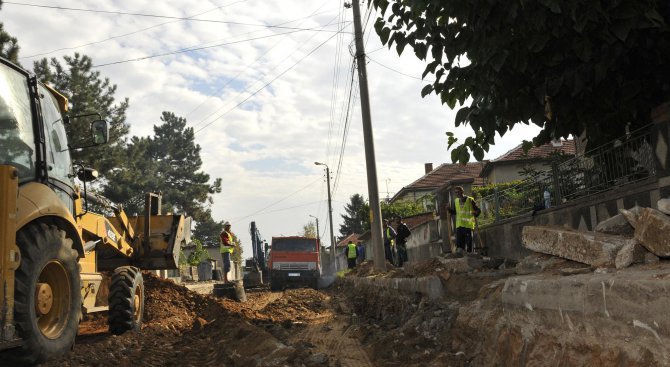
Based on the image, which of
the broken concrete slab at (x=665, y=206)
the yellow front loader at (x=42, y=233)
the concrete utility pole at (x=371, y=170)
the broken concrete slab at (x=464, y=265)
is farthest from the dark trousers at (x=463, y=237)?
the broken concrete slab at (x=665, y=206)

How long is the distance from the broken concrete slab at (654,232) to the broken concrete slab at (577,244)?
0.45 ft

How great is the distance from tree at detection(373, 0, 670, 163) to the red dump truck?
56.8 feet

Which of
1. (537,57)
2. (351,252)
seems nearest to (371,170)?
(537,57)

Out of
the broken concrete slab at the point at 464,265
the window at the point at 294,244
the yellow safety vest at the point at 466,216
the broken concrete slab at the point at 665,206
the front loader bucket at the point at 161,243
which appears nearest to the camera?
the broken concrete slab at the point at 665,206

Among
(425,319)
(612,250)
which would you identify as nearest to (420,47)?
(612,250)

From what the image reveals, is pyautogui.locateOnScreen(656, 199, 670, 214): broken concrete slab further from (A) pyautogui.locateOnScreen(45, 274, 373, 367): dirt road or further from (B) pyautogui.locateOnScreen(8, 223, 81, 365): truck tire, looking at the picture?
(B) pyautogui.locateOnScreen(8, 223, 81, 365): truck tire

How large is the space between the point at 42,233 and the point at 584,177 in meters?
8.02

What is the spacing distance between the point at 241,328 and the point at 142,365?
2091 mm

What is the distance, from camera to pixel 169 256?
9172 mm

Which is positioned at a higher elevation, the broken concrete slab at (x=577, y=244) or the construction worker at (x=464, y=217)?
the construction worker at (x=464, y=217)

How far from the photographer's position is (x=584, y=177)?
30.3ft

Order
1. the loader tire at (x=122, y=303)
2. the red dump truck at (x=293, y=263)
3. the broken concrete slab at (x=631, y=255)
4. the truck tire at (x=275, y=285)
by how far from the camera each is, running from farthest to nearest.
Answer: the red dump truck at (x=293, y=263) < the truck tire at (x=275, y=285) < the loader tire at (x=122, y=303) < the broken concrete slab at (x=631, y=255)

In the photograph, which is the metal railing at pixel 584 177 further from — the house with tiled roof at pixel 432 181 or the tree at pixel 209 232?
the tree at pixel 209 232

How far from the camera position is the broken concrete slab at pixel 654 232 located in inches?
160
